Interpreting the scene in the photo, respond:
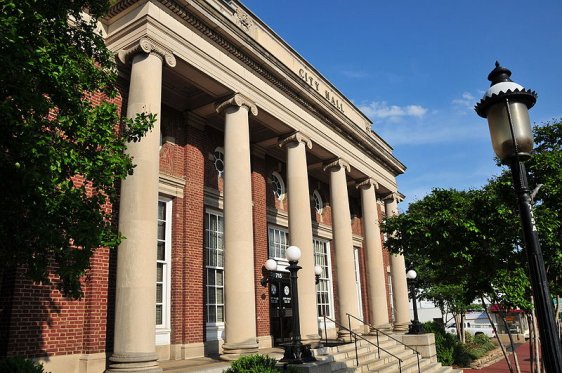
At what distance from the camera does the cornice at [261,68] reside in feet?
40.2

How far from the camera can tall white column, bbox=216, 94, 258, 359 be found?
12.1 meters

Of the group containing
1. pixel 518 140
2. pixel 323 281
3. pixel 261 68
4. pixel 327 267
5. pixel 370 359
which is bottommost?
pixel 370 359

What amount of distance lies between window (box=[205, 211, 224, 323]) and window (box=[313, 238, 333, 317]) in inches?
278

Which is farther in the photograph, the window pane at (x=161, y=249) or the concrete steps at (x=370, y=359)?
the window pane at (x=161, y=249)

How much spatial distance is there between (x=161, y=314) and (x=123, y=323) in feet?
13.0

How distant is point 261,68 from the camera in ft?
50.2

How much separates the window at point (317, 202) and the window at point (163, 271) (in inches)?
404

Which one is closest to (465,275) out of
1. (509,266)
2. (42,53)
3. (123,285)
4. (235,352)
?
(509,266)

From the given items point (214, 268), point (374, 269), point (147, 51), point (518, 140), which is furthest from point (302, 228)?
point (518, 140)

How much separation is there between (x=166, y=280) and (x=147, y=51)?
661 centimetres

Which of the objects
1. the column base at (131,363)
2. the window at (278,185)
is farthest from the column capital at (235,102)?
the column base at (131,363)

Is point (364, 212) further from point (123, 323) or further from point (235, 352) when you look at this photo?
point (123, 323)

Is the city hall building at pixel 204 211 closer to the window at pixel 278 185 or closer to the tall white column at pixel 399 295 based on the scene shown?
the window at pixel 278 185

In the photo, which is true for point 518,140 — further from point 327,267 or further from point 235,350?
point 327,267
